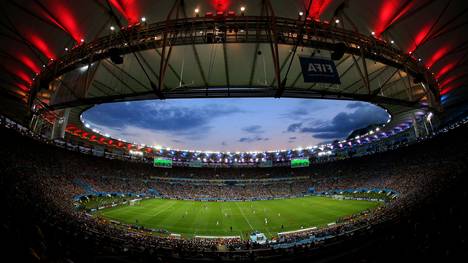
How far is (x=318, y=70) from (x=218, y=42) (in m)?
5.43

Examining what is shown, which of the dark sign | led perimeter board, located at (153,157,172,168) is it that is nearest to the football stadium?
the dark sign

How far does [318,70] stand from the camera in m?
10.7

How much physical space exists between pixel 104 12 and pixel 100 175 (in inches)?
2132

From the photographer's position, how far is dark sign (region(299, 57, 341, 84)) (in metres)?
10.5

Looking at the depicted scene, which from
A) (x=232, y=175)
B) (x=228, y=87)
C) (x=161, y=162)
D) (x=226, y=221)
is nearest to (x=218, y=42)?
(x=228, y=87)

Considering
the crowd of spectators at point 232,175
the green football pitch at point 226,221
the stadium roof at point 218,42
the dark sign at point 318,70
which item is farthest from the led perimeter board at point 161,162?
the dark sign at point 318,70

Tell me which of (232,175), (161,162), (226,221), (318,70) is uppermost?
(161,162)

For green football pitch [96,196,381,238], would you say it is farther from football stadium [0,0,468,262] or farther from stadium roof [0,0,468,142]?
stadium roof [0,0,468,142]

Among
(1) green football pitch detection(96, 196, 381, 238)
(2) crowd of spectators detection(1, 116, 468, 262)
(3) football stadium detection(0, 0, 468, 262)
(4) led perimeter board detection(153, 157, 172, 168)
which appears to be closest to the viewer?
(3) football stadium detection(0, 0, 468, 262)

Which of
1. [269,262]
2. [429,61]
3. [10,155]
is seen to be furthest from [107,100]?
[10,155]

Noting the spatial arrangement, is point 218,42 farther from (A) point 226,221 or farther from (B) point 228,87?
(A) point 226,221

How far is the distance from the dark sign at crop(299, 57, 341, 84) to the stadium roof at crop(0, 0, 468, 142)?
51.0 inches

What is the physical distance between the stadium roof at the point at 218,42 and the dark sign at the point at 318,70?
51.0 inches

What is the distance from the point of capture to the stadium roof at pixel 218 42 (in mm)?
12078
